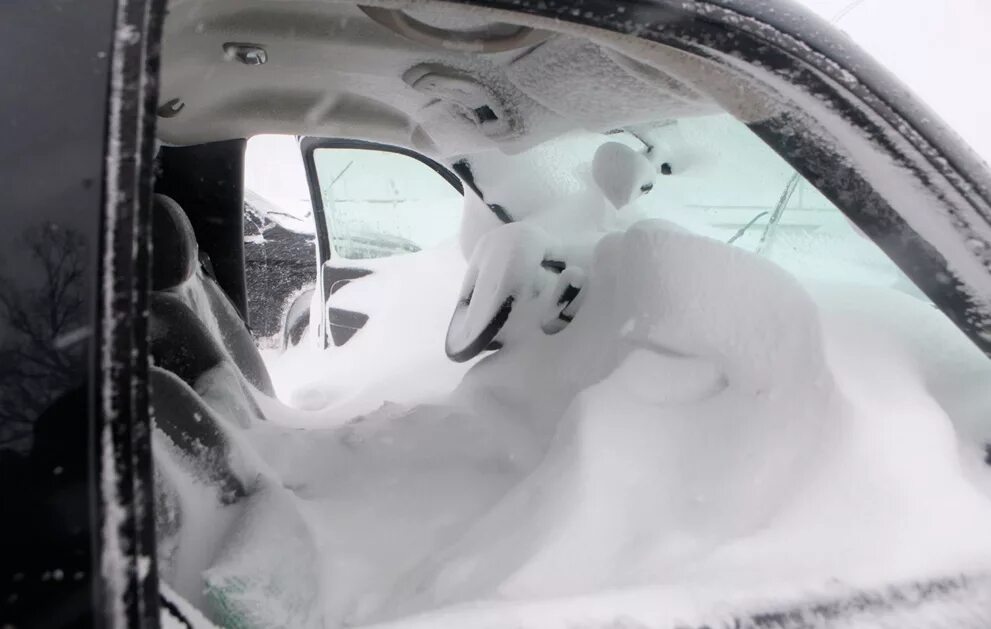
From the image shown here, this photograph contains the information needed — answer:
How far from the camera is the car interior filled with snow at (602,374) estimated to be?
0.83 meters

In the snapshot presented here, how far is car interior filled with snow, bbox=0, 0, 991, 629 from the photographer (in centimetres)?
83

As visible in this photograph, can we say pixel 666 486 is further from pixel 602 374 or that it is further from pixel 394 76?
pixel 394 76

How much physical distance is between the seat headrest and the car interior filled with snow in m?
0.01

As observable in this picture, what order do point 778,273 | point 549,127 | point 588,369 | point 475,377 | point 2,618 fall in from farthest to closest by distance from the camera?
point 475,377 → point 549,127 → point 588,369 → point 778,273 → point 2,618

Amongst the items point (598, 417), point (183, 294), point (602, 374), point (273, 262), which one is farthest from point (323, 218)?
point (598, 417)

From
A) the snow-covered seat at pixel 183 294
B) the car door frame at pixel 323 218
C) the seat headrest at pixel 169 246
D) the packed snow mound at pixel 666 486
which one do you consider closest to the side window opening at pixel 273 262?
the car door frame at pixel 323 218

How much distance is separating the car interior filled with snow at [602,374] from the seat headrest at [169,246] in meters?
0.01

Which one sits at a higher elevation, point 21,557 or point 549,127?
point 549,127

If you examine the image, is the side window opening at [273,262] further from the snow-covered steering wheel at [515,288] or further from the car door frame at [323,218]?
the snow-covered steering wheel at [515,288]

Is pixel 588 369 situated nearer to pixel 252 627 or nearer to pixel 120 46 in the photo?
pixel 252 627

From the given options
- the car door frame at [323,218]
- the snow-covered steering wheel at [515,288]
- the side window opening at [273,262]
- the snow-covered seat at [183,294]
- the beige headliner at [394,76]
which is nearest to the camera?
the beige headliner at [394,76]

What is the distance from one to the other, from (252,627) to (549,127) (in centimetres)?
144

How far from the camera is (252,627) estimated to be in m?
0.98

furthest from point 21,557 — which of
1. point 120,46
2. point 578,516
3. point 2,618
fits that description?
point 578,516
